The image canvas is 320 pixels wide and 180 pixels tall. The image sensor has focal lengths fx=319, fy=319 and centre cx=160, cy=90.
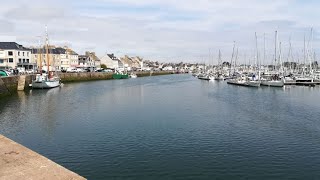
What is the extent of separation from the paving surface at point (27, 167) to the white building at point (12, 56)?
8849 cm

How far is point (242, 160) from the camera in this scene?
18.6 m

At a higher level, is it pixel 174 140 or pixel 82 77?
pixel 82 77

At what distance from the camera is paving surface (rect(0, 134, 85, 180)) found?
36.1ft

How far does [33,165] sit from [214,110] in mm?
27995

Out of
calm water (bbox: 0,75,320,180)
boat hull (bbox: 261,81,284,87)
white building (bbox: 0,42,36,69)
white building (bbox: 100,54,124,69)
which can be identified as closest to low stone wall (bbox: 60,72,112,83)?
white building (bbox: 0,42,36,69)

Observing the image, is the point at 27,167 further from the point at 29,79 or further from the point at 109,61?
the point at 109,61

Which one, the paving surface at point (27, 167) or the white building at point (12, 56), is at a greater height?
the white building at point (12, 56)

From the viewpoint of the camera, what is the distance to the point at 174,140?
22.9 meters

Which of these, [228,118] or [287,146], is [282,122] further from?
[287,146]

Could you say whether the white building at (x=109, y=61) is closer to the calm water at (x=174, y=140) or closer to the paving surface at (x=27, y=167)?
the calm water at (x=174, y=140)

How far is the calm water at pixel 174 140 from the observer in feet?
56.2

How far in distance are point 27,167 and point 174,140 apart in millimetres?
12492

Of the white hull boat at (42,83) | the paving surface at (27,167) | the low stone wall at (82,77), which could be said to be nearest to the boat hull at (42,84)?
the white hull boat at (42,83)

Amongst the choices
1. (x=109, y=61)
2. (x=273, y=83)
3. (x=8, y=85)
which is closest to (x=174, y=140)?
(x=8, y=85)
